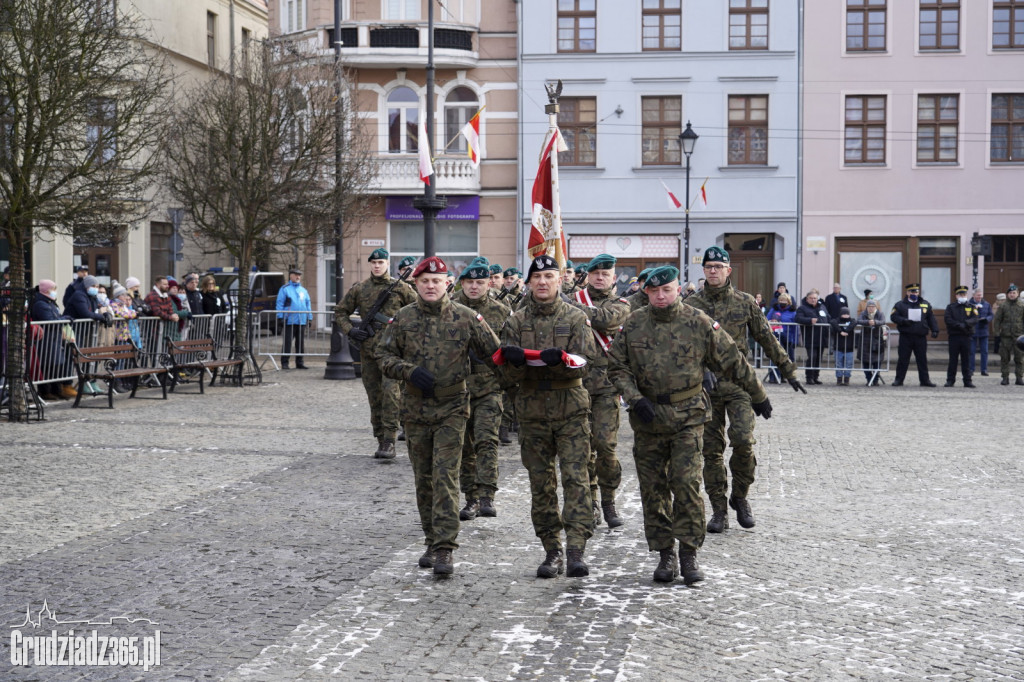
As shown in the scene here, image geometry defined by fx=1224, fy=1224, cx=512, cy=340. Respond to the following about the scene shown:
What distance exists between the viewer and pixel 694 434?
7277mm

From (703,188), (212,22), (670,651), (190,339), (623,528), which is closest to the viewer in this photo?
(670,651)

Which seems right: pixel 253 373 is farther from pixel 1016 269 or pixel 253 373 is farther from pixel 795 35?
pixel 1016 269

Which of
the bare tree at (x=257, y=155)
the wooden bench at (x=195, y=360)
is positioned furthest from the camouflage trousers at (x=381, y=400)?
the bare tree at (x=257, y=155)

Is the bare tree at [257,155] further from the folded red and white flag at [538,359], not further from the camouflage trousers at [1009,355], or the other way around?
the folded red and white flag at [538,359]

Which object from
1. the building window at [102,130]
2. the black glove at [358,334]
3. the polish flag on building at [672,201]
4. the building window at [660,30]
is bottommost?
the black glove at [358,334]

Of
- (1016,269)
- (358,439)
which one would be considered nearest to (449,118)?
(1016,269)

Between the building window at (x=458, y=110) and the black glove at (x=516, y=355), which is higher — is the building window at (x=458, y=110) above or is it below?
above

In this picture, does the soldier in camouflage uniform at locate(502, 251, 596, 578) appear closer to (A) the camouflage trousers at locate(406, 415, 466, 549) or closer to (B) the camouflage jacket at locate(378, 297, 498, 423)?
(B) the camouflage jacket at locate(378, 297, 498, 423)

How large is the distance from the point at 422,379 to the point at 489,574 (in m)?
1.25

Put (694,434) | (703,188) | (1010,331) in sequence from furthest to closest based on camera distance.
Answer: (703,188) → (1010,331) → (694,434)

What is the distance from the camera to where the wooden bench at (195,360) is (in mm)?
18891

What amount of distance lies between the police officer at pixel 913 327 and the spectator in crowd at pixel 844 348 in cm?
80

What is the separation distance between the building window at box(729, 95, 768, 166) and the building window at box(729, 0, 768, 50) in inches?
58.9

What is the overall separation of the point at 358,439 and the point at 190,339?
8122mm
